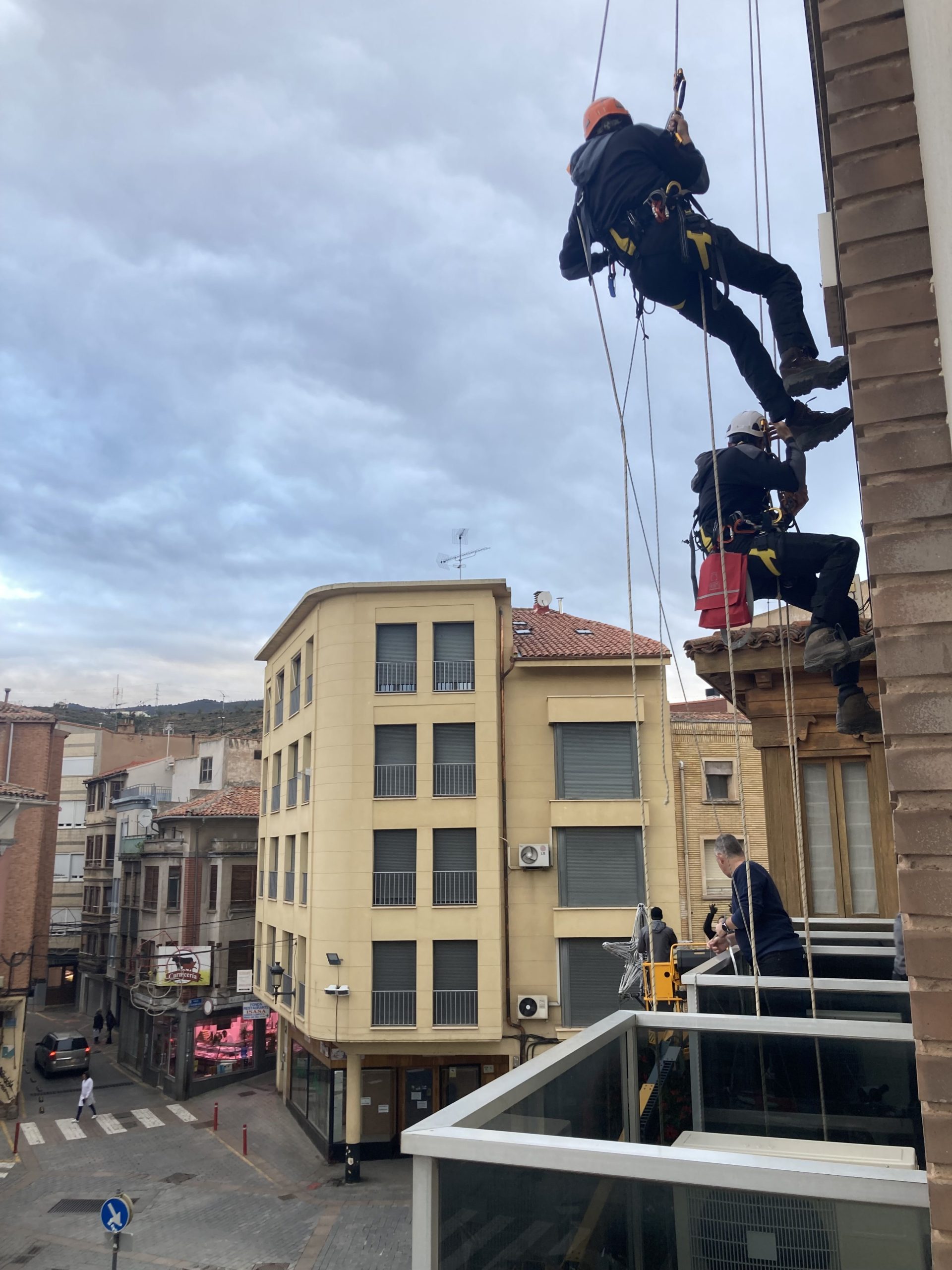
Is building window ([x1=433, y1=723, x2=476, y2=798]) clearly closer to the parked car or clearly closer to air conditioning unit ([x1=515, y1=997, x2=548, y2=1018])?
air conditioning unit ([x1=515, y1=997, x2=548, y2=1018])

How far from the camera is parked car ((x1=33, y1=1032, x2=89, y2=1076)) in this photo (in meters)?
31.4

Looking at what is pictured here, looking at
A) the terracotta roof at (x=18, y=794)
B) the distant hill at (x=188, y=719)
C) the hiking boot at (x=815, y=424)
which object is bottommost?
the terracotta roof at (x=18, y=794)

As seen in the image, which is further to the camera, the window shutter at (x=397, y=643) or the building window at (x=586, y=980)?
the window shutter at (x=397, y=643)

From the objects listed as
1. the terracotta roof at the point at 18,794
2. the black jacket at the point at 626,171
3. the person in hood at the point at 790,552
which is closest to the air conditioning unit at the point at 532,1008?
the terracotta roof at the point at 18,794

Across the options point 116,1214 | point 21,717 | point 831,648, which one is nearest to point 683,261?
point 831,648

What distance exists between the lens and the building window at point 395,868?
22.5 metres

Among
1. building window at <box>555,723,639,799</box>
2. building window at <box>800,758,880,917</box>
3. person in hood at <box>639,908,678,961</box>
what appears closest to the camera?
building window at <box>800,758,880,917</box>

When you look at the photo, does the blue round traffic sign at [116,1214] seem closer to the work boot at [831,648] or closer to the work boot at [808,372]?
the work boot at [831,648]

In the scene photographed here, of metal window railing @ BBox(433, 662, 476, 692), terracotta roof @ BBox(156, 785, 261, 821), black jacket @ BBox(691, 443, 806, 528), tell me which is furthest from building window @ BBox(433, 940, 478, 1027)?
black jacket @ BBox(691, 443, 806, 528)

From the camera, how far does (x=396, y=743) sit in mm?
23297

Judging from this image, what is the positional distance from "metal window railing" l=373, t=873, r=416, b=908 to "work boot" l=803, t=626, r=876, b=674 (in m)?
18.5

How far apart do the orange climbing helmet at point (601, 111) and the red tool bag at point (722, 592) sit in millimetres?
2559

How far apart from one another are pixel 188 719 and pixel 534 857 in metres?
64.0

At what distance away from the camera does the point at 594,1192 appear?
2650 mm
